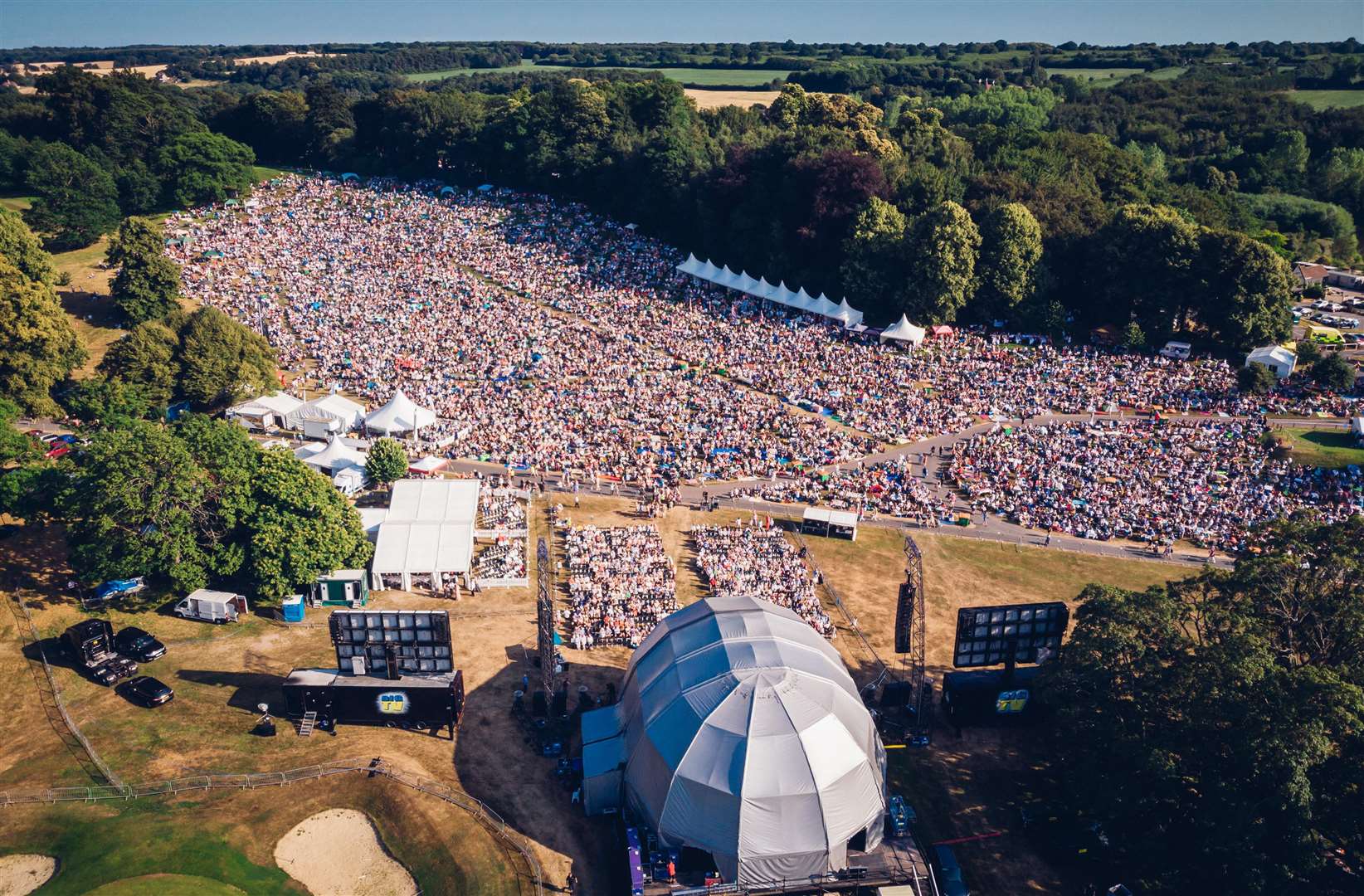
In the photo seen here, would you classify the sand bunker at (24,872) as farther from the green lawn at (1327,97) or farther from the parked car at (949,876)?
the green lawn at (1327,97)

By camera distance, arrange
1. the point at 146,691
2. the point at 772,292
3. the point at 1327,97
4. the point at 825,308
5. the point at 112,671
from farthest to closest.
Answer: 1. the point at 1327,97
2. the point at 772,292
3. the point at 825,308
4. the point at 112,671
5. the point at 146,691

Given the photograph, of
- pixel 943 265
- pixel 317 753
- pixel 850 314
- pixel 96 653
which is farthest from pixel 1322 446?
pixel 96 653

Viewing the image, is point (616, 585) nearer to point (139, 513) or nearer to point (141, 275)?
point (139, 513)

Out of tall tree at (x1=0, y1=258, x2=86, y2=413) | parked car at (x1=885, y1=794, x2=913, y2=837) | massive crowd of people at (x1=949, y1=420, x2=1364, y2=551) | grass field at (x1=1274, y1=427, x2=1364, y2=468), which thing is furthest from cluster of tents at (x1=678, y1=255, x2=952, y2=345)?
tall tree at (x1=0, y1=258, x2=86, y2=413)

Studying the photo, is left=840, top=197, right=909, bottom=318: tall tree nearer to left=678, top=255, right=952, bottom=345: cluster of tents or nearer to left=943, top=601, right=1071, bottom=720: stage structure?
left=678, top=255, right=952, bottom=345: cluster of tents

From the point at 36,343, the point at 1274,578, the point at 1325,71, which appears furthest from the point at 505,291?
the point at 1325,71

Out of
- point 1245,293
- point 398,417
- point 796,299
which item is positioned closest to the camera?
point 398,417
